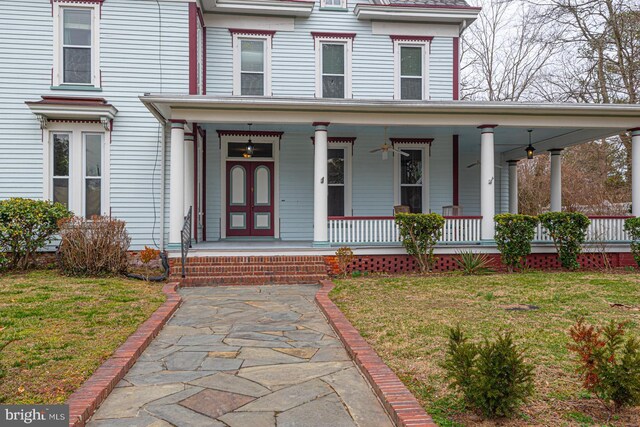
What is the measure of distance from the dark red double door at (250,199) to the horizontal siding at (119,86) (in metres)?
2.09

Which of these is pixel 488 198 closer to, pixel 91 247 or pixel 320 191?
pixel 320 191

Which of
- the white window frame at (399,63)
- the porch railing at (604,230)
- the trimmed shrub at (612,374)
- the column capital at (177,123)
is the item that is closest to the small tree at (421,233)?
the porch railing at (604,230)

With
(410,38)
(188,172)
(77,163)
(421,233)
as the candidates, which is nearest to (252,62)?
(188,172)

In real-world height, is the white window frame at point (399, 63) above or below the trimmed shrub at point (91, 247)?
above

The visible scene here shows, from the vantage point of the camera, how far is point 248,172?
492 inches

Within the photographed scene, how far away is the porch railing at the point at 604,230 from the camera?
10.5 m

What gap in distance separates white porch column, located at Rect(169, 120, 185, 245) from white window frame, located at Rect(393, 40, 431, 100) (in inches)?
255

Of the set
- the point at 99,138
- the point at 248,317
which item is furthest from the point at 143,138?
the point at 248,317

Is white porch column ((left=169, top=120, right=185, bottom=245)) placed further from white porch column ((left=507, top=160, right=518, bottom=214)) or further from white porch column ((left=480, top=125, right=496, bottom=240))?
white porch column ((left=507, top=160, right=518, bottom=214))

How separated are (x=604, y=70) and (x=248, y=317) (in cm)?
2021

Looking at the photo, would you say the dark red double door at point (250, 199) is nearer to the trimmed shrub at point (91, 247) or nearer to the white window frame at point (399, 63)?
the trimmed shrub at point (91, 247)

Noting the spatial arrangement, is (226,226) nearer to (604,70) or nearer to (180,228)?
(180,228)

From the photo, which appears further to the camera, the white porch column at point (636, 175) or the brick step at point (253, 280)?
the white porch column at point (636, 175)

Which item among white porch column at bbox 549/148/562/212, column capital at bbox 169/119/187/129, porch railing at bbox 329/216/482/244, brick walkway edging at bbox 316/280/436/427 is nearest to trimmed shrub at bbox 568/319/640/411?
brick walkway edging at bbox 316/280/436/427
